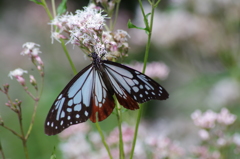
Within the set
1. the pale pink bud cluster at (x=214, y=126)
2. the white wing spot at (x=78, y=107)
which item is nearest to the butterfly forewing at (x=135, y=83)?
the white wing spot at (x=78, y=107)

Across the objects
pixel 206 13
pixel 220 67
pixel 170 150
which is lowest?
pixel 170 150

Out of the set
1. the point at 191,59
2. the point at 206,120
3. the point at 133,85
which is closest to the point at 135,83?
the point at 133,85

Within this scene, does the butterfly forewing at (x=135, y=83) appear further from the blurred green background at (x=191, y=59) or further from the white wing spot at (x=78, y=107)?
the blurred green background at (x=191, y=59)

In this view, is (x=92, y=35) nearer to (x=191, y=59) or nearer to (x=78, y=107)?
(x=78, y=107)

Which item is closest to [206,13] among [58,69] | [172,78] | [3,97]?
[58,69]

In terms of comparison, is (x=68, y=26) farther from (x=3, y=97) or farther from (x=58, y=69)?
(x=3, y=97)

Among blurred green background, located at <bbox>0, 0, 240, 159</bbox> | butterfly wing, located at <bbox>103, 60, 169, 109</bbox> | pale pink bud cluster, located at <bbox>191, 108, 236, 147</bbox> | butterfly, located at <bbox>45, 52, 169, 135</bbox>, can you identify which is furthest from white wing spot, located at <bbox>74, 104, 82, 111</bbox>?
blurred green background, located at <bbox>0, 0, 240, 159</bbox>

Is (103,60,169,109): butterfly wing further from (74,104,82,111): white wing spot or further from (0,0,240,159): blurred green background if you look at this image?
(0,0,240,159): blurred green background
